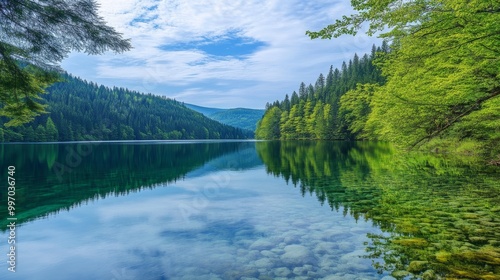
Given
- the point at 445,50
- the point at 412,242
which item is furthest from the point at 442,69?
the point at 412,242

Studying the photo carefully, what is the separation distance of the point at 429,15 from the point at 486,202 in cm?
766

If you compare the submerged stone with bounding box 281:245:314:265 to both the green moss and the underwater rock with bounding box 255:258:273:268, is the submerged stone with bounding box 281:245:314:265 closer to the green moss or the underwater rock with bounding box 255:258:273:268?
the underwater rock with bounding box 255:258:273:268

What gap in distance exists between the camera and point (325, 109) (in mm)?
94562

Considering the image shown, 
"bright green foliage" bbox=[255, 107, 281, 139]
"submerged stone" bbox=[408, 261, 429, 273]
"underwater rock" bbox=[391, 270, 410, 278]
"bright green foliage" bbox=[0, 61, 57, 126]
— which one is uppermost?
"bright green foliage" bbox=[255, 107, 281, 139]

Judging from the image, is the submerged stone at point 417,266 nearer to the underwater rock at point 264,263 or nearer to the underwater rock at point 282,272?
the underwater rock at point 282,272

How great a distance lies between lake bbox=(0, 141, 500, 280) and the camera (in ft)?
24.7

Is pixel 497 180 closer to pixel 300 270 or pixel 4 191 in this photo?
pixel 300 270

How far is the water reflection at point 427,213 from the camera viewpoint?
7.12m

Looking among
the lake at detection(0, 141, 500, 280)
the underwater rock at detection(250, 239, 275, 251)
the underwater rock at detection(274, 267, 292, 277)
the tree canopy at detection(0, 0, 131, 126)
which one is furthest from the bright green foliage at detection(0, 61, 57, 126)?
the underwater rock at detection(274, 267, 292, 277)

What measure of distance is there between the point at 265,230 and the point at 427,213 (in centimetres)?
588

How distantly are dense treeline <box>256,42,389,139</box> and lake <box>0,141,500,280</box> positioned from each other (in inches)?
2574

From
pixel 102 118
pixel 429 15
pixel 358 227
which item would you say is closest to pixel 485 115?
pixel 429 15

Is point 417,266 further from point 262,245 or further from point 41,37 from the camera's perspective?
point 41,37

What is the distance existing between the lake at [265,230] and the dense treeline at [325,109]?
65370 millimetres
